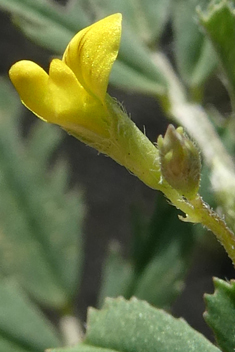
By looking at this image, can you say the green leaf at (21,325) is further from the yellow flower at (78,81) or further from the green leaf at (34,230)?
the yellow flower at (78,81)

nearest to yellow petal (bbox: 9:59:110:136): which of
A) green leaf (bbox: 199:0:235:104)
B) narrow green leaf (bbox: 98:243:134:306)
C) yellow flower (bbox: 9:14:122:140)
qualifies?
yellow flower (bbox: 9:14:122:140)

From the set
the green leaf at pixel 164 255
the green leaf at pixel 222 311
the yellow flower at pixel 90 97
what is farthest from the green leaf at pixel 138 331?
the green leaf at pixel 164 255

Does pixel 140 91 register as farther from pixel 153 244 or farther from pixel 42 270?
pixel 42 270

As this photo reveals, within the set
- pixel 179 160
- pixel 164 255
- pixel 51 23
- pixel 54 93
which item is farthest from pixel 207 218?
pixel 51 23

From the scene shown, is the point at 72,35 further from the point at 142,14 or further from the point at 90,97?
the point at 90,97

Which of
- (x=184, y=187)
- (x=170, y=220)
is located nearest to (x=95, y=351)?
(x=184, y=187)

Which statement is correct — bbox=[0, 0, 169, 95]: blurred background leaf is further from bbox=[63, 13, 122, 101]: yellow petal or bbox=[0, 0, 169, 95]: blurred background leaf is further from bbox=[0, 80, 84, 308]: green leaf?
bbox=[63, 13, 122, 101]: yellow petal
